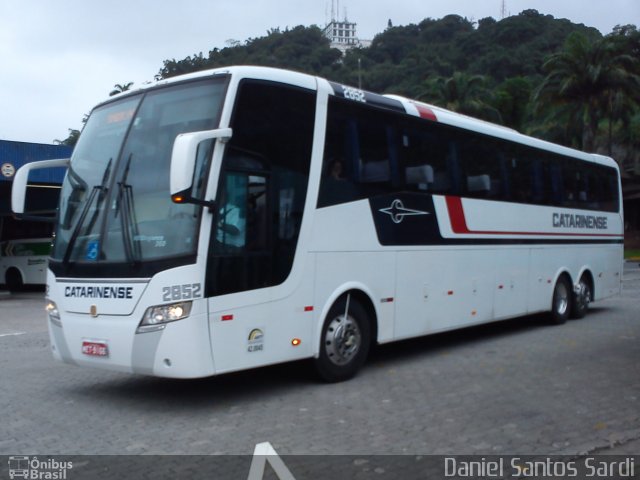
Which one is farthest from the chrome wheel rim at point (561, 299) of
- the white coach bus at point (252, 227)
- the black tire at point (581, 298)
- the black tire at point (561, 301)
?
the white coach bus at point (252, 227)

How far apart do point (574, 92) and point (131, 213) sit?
1560 inches

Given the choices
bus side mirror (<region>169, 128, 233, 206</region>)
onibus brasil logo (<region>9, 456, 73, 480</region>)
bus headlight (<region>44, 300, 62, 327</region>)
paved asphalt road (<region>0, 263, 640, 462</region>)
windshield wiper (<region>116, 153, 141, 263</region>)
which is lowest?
paved asphalt road (<region>0, 263, 640, 462</region>)

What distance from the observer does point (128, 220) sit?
729 centimetres

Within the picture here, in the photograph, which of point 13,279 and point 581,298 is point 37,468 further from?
point 13,279

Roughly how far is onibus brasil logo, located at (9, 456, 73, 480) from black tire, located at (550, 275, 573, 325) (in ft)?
34.5

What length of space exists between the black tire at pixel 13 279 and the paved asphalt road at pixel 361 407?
53.1 feet

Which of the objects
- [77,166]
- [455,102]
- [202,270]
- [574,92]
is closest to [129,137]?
[77,166]

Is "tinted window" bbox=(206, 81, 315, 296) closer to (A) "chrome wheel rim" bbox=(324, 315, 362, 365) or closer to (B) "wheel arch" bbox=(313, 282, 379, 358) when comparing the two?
(B) "wheel arch" bbox=(313, 282, 379, 358)

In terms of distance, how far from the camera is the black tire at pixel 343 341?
8461 mm

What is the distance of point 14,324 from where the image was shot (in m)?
15.8

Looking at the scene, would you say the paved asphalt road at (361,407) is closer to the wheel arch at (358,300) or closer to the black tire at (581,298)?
the wheel arch at (358,300)

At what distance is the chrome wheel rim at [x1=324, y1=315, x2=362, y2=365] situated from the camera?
852cm

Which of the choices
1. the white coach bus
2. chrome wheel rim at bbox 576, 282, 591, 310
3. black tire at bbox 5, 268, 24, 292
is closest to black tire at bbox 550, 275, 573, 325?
chrome wheel rim at bbox 576, 282, 591, 310

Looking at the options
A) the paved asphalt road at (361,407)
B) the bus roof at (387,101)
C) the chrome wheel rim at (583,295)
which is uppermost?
the bus roof at (387,101)
